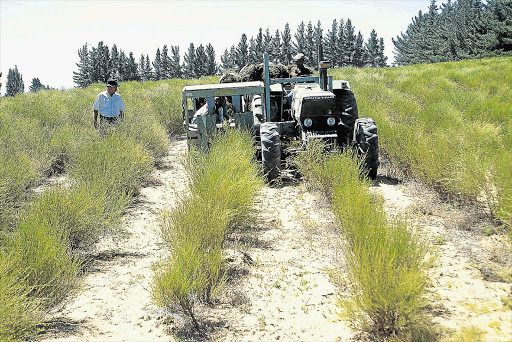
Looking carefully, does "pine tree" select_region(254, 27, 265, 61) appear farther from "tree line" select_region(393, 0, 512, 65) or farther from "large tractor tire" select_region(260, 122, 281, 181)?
"large tractor tire" select_region(260, 122, 281, 181)

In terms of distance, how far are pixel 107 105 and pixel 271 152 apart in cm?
332

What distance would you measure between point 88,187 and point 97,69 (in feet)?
231

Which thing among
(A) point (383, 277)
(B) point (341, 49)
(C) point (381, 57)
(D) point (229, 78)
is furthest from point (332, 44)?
(A) point (383, 277)

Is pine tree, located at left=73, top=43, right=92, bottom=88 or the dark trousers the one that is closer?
the dark trousers

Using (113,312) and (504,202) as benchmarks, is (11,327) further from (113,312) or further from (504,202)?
(504,202)

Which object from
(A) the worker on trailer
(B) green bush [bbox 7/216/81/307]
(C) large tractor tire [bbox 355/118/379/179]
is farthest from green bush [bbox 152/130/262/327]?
(A) the worker on trailer

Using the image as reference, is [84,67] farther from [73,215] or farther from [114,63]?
[73,215]

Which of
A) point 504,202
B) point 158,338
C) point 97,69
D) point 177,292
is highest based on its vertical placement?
point 97,69

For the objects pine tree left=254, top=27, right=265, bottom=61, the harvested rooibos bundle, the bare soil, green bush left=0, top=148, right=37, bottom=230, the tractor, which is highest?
pine tree left=254, top=27, right=265, bottom=61

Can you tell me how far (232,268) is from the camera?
3.84m

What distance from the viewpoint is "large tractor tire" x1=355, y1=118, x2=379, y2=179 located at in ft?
20.2

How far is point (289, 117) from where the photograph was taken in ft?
26.7

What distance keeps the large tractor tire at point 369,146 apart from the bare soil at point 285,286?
3.65 ft

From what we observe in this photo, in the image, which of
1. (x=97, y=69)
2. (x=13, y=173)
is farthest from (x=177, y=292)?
(x=97, y=69)
